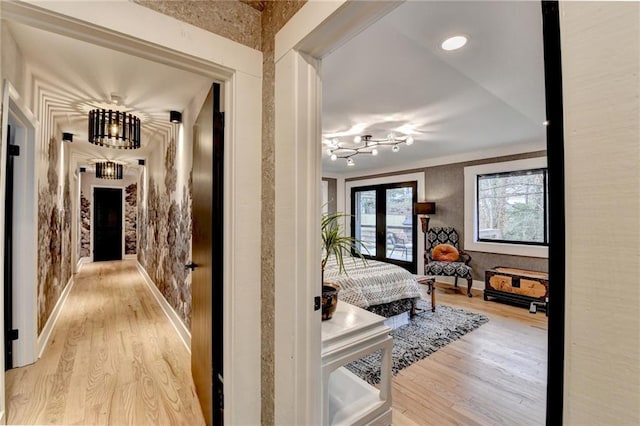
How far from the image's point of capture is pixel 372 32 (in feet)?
5.66

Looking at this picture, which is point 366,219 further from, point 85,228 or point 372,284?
point 85,228

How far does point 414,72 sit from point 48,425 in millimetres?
3504

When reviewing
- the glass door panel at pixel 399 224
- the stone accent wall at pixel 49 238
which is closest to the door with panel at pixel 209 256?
the stone accent wall at pixel 49 238

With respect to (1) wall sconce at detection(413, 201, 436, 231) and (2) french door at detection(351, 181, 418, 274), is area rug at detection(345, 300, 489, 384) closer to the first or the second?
(1) wall sconce at detection(413, 201, 436, 231)

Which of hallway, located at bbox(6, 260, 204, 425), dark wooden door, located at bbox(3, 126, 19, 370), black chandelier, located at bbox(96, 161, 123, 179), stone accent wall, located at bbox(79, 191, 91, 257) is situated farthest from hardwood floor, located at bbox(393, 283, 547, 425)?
stone accent wall, located at bbox(79, 191, 91, 257)

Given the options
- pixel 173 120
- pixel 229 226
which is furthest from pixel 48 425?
pixel 173 120

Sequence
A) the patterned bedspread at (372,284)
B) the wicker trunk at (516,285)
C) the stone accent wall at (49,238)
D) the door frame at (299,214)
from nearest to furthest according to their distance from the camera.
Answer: the door frame at (299,214) → the stone accent wall at (49,238) → the patterned bedspread at (372,284) → the wicker trunk at (516,285)

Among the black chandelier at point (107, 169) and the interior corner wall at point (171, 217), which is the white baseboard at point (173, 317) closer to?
the interior corner wall at point (171, 217)

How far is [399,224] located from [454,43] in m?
5.15

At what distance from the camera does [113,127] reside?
305cm

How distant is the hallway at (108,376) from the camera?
73.2 inches

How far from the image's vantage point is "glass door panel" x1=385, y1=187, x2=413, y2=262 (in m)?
6.31

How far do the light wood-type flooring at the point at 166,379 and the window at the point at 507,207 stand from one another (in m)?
1.46

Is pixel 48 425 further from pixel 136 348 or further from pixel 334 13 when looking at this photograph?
pixel 334 13
